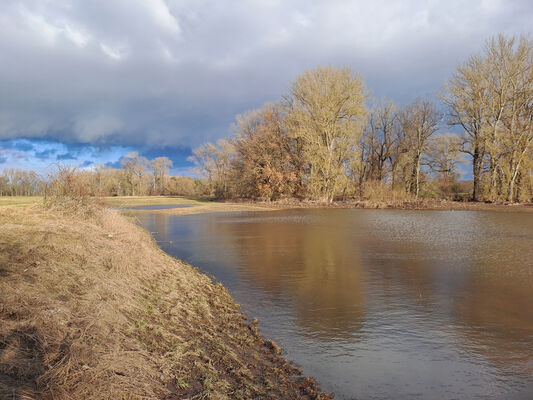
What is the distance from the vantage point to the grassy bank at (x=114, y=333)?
3.54 metres

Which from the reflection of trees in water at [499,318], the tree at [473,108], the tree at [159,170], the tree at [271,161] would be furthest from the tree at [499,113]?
the tree at [159,170]

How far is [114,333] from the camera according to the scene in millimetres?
4742

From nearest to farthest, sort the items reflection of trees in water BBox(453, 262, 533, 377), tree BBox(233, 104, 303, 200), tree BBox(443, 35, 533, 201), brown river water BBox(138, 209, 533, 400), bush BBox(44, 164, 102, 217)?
1. brown river water BBox(138, 209, 533, 400)
2. reflection of trees in water BBox(453, 262, 533, 377)
3. bush BBox(44, 164, 102, 217)
4. tree BBox(443, 35, 533, 201)
5. tree BBox(233, 104, 303, 200)

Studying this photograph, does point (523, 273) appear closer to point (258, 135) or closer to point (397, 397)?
point (397, 397)

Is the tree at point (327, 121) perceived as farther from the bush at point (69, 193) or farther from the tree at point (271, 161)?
the bush at point (69, 193)

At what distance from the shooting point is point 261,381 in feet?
15.4

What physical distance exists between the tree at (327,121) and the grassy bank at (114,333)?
38204 mm

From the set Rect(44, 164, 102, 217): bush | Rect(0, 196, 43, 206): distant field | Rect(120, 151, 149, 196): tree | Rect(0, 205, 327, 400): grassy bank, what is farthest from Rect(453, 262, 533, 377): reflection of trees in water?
Rect(120, 151, 149, 196): tree

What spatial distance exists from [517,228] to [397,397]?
20.9 m

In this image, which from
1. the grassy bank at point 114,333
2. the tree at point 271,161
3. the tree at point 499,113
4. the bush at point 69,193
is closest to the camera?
the grassy bank at point 114,333

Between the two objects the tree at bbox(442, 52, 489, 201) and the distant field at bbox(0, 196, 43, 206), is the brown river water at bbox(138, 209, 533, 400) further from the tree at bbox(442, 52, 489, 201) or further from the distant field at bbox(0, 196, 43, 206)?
the tree at bbox(442, 52, 489, 201)

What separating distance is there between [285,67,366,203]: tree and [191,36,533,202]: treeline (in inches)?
5.2

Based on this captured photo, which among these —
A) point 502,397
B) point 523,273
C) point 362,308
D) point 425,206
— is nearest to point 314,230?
point 523,273

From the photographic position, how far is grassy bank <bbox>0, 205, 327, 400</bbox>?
11.6ft
